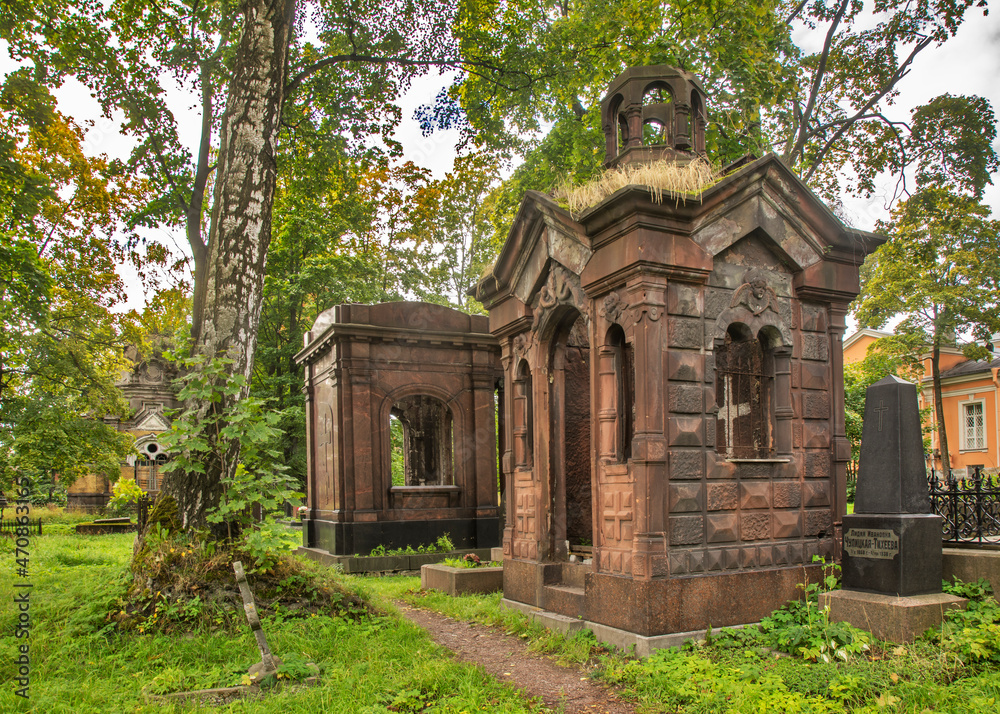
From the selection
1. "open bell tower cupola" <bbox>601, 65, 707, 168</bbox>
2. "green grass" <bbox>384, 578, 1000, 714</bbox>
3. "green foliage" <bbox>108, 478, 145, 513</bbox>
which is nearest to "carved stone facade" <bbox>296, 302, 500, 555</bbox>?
"green foliage" <bbox>108, 478, 145, 513</bbox>

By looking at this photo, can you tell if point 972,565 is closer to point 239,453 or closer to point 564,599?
point 564,599

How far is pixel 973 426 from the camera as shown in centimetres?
2820

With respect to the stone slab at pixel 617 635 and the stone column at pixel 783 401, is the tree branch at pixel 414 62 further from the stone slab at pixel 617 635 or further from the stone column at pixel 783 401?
→ the stone slab at pixel 617 635

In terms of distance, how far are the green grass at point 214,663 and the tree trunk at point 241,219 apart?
1.37 metres

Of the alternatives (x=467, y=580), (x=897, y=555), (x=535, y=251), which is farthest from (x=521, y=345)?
(x=897, y=555)

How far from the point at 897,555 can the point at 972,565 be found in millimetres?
950

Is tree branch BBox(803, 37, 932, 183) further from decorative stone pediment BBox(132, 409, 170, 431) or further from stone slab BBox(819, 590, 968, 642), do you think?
decorative stone pediment BBox(132, 409, 170, 431)

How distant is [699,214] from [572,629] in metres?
4.13

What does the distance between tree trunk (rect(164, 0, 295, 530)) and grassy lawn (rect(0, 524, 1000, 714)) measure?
Answer: 141 centimetres

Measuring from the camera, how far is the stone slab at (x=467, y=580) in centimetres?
984

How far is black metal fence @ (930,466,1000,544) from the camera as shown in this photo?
731cm

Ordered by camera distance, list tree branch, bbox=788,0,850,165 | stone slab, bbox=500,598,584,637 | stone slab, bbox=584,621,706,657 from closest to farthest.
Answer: stone slab, bbox=584,621,706,657, stone slab, bbox=500,598,584,637, tree branch, bbox=788,0,850,165

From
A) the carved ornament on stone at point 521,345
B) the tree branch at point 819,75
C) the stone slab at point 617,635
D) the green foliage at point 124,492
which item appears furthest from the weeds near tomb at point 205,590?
the tree branch at point 819,75

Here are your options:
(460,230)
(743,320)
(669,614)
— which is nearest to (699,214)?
(743,320)
